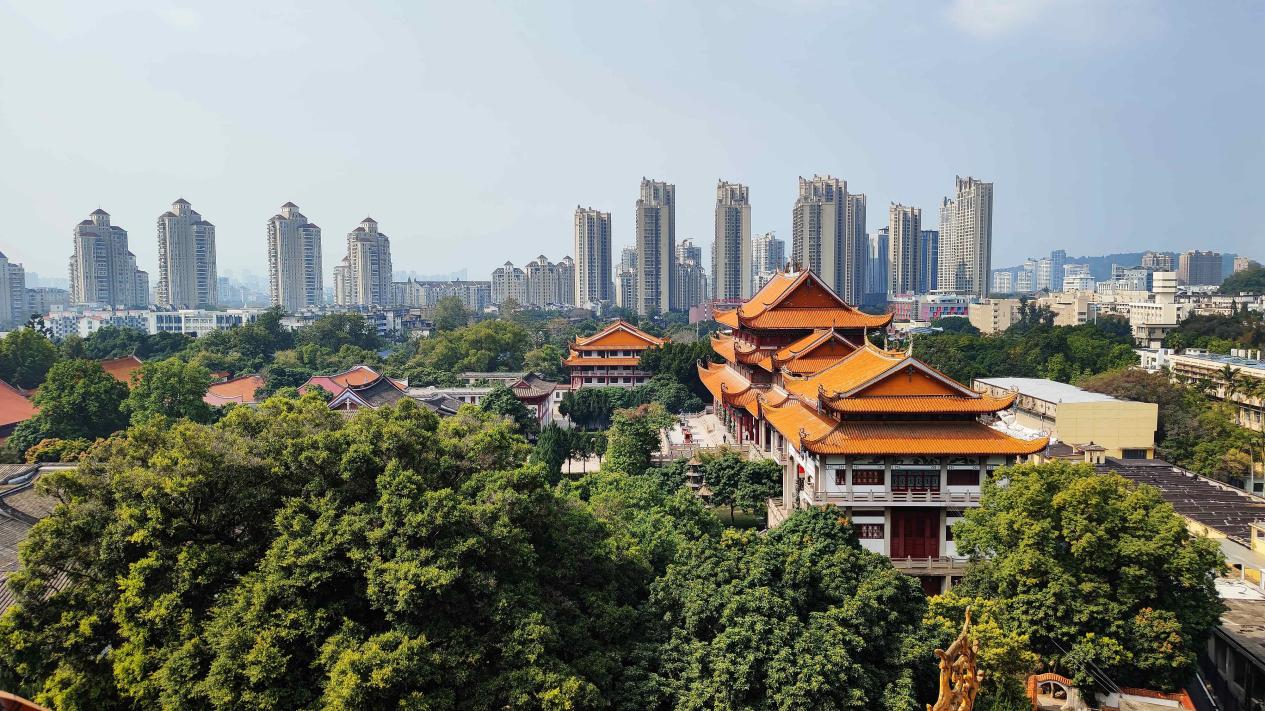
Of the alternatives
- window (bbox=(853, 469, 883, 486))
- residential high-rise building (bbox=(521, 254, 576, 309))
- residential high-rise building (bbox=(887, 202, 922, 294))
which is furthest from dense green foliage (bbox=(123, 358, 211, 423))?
residential high-rise building (bbox=(887, 202, 922, 294))

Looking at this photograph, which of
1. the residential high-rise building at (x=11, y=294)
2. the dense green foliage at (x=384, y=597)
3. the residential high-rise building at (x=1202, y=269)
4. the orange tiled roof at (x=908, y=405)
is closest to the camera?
the dense green foliage at (x=384, y=597)

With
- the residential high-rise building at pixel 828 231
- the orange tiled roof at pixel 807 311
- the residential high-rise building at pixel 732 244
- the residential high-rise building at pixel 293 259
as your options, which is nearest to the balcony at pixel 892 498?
the orange tiled roof at pixel 807 311

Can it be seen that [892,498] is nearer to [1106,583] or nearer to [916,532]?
[916,532]

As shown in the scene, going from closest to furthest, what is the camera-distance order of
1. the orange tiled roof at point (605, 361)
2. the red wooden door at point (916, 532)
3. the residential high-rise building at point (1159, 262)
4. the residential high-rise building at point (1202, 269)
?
the red wooden door at point (916, 532) → the orange tiled roof at point (605, 361) → the residential high-rise building at point (1159, 262) → the residential high-rise building at point (1202, 269)

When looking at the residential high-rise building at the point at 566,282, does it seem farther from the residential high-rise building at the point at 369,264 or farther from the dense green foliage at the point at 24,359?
the dense green foliage at the point at 24,359

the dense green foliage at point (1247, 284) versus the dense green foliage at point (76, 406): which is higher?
the dense green foliage at point (1247, 284)

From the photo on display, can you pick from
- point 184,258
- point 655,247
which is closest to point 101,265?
point 184,258
